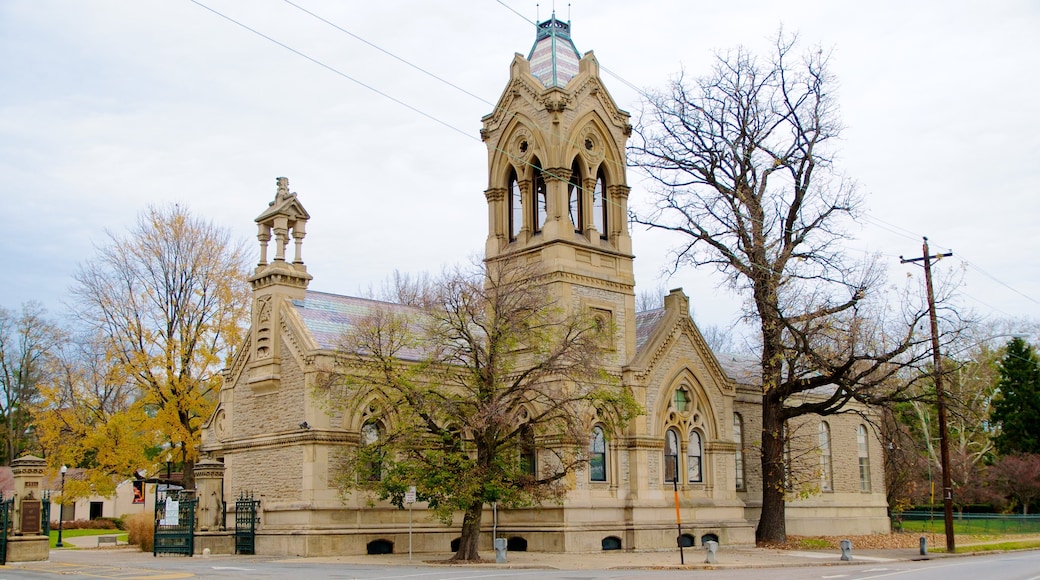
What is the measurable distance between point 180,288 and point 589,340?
22057mm

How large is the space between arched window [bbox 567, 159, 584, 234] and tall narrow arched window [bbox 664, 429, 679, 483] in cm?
818

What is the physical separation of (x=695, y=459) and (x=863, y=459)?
15.4m

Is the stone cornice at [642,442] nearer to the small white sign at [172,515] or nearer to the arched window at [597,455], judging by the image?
the arched window at [597,455]

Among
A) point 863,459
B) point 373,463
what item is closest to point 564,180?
point 373,463

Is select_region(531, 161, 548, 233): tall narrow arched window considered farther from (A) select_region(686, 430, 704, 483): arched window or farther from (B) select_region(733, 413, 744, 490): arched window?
(B) select_region(733, 413, 744, 490): arched window

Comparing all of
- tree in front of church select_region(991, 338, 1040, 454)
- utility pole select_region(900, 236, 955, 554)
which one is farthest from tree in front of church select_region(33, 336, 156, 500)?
tree in front of church select_region(991, 338, 1040, 454)

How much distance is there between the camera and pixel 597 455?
33.9 metres

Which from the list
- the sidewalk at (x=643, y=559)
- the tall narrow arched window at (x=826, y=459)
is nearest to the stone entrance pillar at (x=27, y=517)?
the sidewalk at (x=643, y=559)

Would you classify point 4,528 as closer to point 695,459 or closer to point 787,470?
point 695,459

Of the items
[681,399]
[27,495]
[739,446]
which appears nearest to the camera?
[27,495]

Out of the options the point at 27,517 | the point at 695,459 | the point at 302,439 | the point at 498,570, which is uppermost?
the point at 302,439

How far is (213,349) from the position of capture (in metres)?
42.5

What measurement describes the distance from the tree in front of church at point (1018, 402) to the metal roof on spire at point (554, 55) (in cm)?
4433

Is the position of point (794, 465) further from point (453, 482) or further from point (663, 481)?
point (453, 482)
